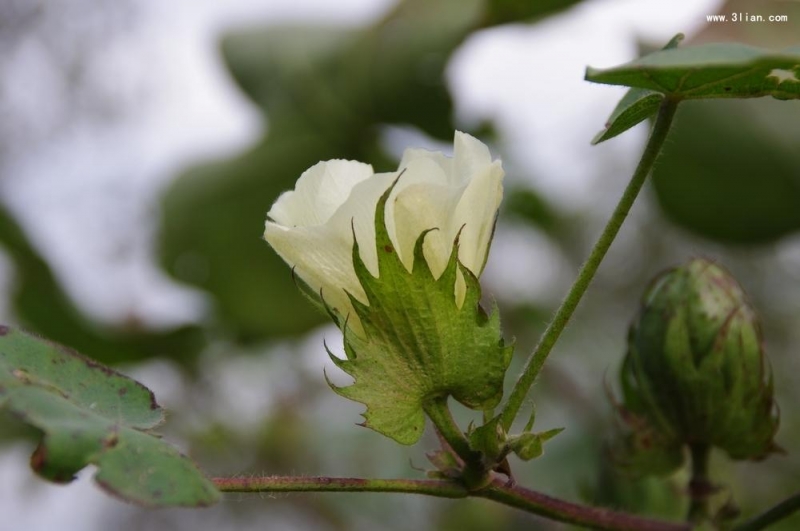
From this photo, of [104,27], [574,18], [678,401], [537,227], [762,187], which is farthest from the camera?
[104,27]

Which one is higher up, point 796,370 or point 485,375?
point 485,375

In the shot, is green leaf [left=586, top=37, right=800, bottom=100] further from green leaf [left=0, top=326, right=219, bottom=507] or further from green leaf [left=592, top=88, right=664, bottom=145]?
green leaf [left=0, top=326, right=219, bottom=507]

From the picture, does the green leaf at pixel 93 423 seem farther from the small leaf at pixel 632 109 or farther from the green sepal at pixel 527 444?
the small leaf at pixel 632 109

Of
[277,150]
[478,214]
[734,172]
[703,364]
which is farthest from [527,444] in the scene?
[277,150]

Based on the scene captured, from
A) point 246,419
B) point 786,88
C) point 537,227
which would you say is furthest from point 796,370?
point 786,88

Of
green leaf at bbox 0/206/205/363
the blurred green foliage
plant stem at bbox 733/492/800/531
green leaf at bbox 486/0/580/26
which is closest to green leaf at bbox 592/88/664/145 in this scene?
plant stem at bbox 733/492/800/531

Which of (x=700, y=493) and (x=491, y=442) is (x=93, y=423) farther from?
(x=700, y=493)

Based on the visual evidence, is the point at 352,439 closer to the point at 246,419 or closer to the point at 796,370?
the point at 246,419
